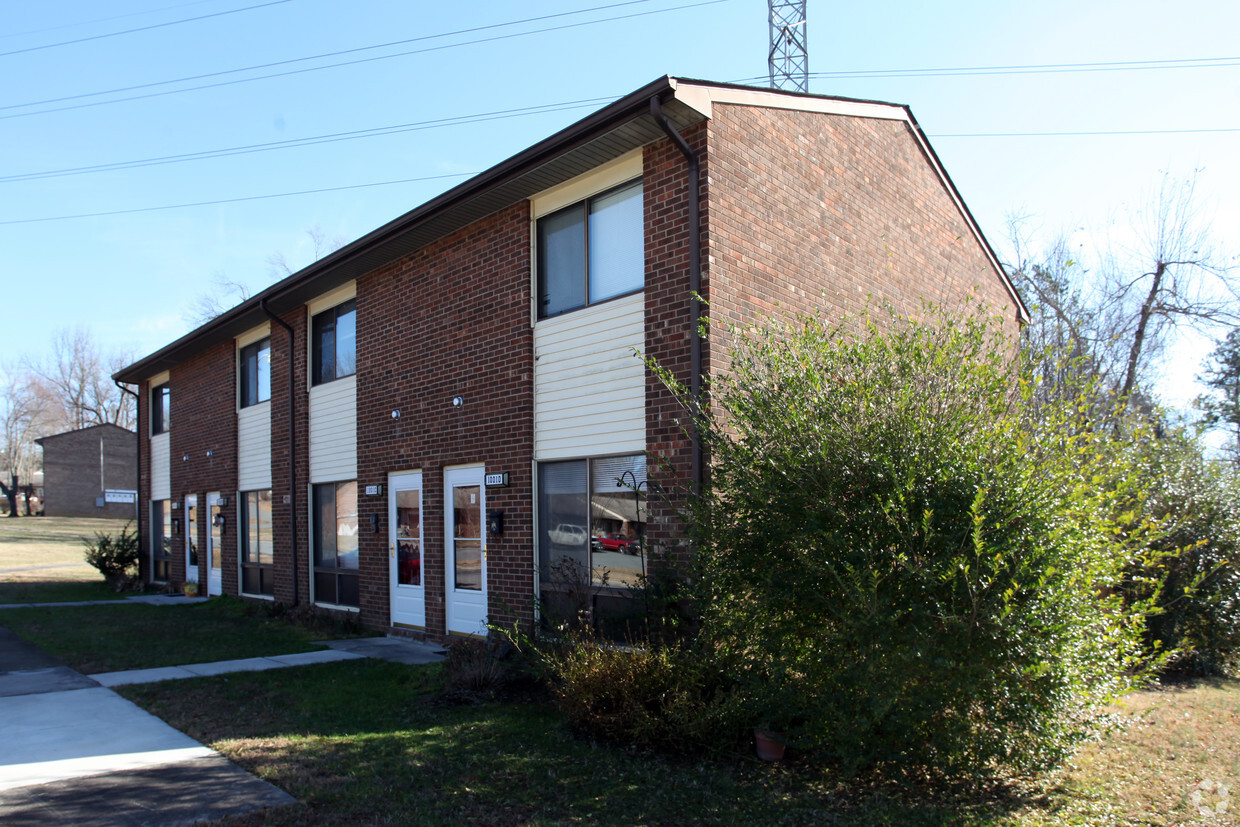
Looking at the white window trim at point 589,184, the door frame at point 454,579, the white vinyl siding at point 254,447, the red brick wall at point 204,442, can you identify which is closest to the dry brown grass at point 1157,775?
the white window trim at point 589,184

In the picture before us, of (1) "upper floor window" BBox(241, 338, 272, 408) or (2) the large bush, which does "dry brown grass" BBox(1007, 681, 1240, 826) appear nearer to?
(2) the large bush

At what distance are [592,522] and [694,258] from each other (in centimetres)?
293

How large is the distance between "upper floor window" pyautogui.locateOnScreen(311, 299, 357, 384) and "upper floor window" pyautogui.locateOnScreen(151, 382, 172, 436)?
907 centimetres

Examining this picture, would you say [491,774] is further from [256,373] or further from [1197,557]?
[256,373]

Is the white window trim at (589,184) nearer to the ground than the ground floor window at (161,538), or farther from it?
farther from it

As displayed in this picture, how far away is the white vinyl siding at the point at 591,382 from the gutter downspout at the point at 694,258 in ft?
2.24

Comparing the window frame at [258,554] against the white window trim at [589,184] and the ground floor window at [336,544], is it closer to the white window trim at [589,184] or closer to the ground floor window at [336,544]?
the ground floor window at [336,544]

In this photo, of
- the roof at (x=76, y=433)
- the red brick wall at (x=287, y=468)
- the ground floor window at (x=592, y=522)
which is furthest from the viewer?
the roof at (x=76, y=433)

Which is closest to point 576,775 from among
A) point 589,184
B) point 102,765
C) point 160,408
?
point 102,765

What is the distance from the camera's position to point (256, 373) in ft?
55.2

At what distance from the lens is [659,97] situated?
305 inches

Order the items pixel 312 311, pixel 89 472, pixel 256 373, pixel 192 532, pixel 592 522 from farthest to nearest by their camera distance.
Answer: pixel 89 472 < pixel 192 532 < pixel 256 373 < pixel 312 311 < pixel 592 522

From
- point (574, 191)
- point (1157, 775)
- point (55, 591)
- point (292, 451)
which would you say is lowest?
point (55, 591)

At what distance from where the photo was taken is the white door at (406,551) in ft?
38.6
